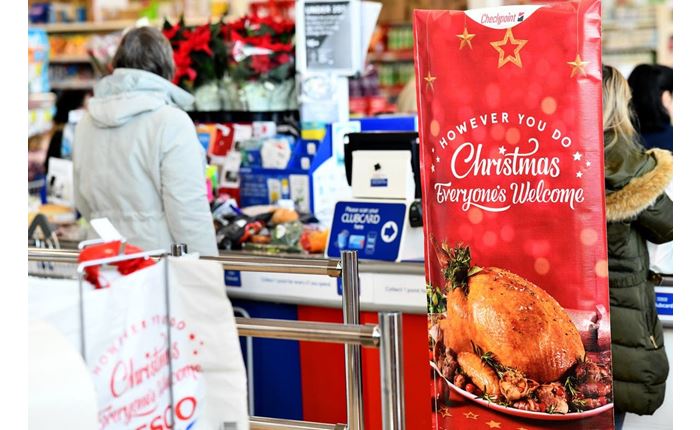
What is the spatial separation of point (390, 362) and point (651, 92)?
9.30 feet

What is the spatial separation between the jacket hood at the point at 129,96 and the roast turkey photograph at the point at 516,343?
173 centimetres

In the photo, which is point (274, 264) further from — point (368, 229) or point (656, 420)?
point (656, 420)

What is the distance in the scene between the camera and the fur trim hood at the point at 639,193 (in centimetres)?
332

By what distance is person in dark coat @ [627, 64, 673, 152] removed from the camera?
4.41 metres

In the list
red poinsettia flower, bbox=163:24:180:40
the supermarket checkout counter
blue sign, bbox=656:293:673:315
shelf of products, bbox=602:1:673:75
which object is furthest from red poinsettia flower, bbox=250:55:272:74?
shelf of products, bbox=602:1:673:75

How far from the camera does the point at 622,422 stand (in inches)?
143

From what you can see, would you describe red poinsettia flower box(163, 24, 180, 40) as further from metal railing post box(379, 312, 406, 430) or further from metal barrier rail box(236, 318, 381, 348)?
metal railing post box(379, 312, 406, 430)

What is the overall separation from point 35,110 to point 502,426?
4956 mm

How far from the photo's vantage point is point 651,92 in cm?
445

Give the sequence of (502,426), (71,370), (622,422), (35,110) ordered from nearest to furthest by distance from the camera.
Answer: (71,370)
(502,426)
(622,422)
(35,110)

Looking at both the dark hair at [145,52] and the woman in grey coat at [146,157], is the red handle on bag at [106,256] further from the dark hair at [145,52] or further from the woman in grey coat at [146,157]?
the dark hair at [145,52]

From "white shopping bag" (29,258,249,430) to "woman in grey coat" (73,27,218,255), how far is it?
80.4 inches
